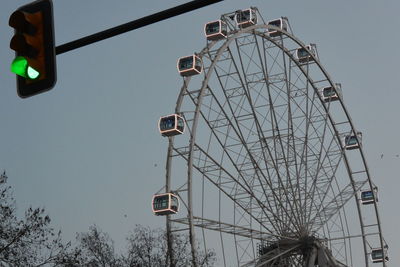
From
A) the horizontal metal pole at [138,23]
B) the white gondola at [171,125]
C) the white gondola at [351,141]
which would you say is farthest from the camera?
the white gondola at [351,141]

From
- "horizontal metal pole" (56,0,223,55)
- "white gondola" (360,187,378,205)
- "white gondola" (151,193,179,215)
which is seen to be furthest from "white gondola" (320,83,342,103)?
"horizontal metal pole" (56,0,223,55)

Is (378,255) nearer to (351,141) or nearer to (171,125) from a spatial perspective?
(351,141)

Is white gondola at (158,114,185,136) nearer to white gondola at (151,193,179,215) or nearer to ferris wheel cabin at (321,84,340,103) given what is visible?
white gondola at (151,193,179,215)

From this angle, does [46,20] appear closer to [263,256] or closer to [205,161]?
[205,161]

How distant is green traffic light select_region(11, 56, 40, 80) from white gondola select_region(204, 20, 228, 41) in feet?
102

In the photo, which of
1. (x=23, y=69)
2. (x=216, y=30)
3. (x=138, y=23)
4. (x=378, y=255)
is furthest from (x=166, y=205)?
(x=23, y=69)

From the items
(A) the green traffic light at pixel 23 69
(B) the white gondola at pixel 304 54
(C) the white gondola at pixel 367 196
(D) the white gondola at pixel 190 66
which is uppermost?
(B) the white gondola at pixel 304 54

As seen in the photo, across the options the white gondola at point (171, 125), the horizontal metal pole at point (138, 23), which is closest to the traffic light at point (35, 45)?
the horizontal metal pole at point (138, 23)

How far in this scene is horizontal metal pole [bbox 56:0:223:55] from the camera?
1019 centimetres

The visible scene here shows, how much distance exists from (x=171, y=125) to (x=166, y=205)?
3.97 metres

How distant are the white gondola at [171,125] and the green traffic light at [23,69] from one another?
26.8m

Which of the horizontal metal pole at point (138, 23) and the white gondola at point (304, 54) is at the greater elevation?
the white gondola at point (304, 54)

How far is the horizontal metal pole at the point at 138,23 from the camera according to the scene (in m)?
10.2

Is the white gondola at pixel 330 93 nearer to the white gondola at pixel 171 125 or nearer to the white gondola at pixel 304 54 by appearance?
the white gondola at pixel 304 54
